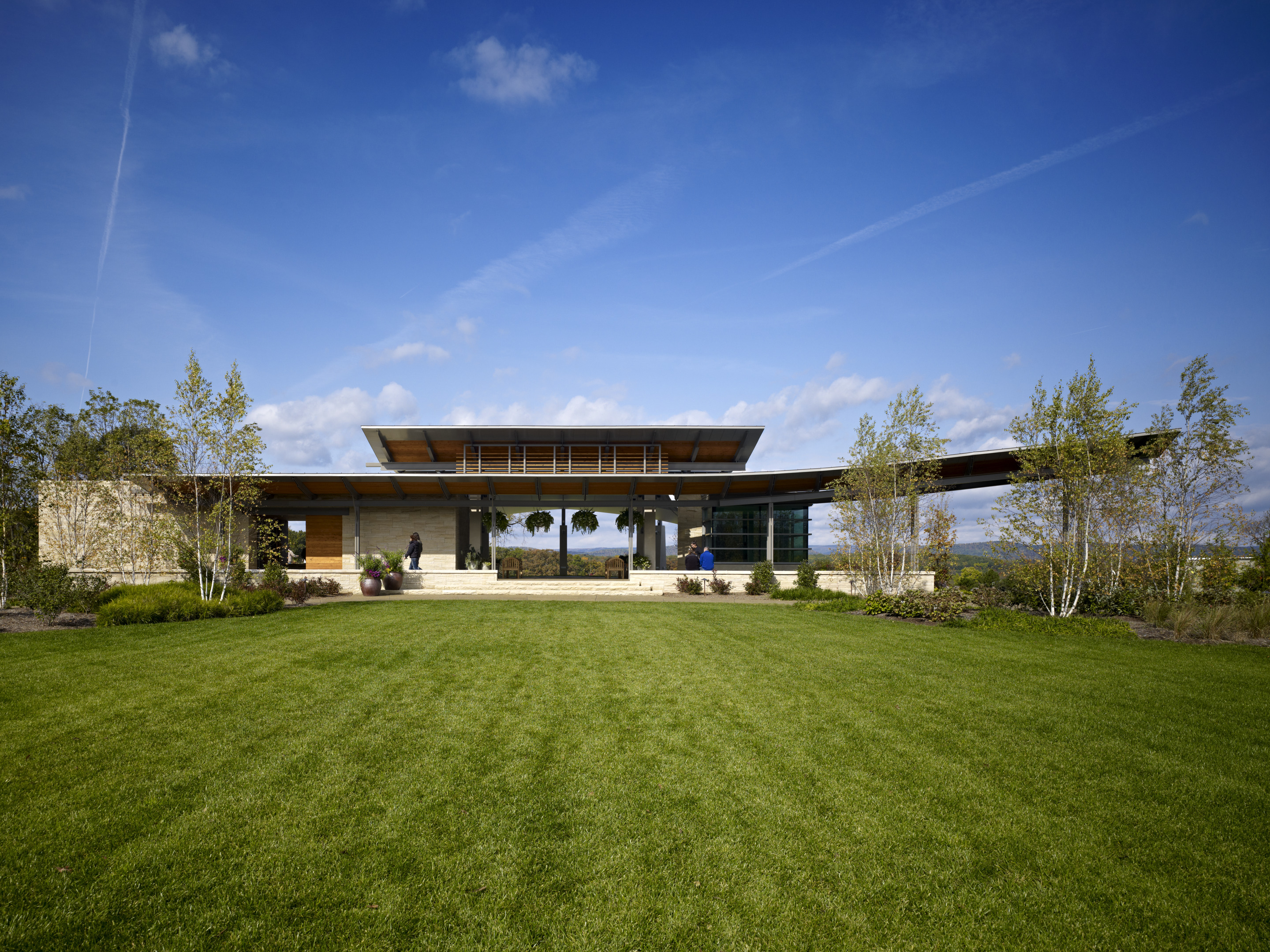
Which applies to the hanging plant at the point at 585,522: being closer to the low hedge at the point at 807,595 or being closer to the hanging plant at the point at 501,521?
the hanging plant at the point at 501,521

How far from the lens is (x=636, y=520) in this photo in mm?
29297

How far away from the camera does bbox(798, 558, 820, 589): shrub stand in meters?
19.1

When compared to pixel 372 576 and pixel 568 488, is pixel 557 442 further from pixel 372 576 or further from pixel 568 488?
pixel 372 576

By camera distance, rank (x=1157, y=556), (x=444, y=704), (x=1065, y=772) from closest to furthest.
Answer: (x=1065, y=772) → (x=444, y=704) → (x=1157, y=556)

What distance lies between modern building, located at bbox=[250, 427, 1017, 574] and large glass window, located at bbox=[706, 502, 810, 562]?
46 millimetres

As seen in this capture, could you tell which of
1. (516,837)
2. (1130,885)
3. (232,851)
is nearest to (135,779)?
(232,851)

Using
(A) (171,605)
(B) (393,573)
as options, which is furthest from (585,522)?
(A) (171,605)

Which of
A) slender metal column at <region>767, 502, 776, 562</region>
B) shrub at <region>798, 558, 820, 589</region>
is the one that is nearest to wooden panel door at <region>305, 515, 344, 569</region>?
slender metal column at <region>767, 502, 776, 562</region>

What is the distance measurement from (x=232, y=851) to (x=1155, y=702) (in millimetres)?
9546

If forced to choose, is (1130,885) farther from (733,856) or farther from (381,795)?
(381,795)

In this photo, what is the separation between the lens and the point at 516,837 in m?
3.89

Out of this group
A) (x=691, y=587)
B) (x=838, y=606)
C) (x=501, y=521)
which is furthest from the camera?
(x=501, y=521)

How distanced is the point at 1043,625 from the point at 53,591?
70.9ft

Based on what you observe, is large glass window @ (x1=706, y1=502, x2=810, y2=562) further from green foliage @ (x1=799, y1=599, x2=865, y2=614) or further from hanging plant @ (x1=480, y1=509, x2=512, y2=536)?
hanging plant @ (x1=480, y1=509, x2=512, y2=536)
